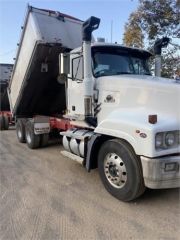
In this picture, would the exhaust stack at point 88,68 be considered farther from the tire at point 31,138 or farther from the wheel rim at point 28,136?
the wheel rim at point 28,136

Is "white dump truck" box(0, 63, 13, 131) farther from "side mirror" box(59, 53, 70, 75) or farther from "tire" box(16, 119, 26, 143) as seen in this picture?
"side mirror" box(59, 53, 70, 75)

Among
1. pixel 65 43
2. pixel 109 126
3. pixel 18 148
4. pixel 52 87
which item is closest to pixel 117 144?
pixel 109 126

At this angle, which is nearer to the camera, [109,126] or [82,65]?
[109,126]

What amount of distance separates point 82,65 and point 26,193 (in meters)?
2.61

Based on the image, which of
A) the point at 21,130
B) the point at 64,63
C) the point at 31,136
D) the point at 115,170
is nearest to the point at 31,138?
the point at 31,136

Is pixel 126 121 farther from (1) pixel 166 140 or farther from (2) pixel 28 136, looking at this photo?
(2) pixel 28 136

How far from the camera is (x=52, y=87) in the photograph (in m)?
7.89

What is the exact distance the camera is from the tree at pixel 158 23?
13.0 meters

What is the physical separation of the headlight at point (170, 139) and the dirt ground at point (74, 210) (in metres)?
0.99

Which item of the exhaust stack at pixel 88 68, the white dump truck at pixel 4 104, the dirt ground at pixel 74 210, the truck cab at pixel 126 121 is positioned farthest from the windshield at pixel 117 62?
the white dump truck at pixel 4 104

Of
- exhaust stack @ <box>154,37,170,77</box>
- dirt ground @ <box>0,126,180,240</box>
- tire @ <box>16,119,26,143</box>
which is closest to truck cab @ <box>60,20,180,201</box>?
dirt ground @ <box>0,126,180,240</box>

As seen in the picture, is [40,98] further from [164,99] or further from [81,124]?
A: [164,99]

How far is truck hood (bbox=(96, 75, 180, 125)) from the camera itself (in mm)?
4086

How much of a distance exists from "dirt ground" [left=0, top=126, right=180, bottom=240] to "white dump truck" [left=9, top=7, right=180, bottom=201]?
0.36 m
